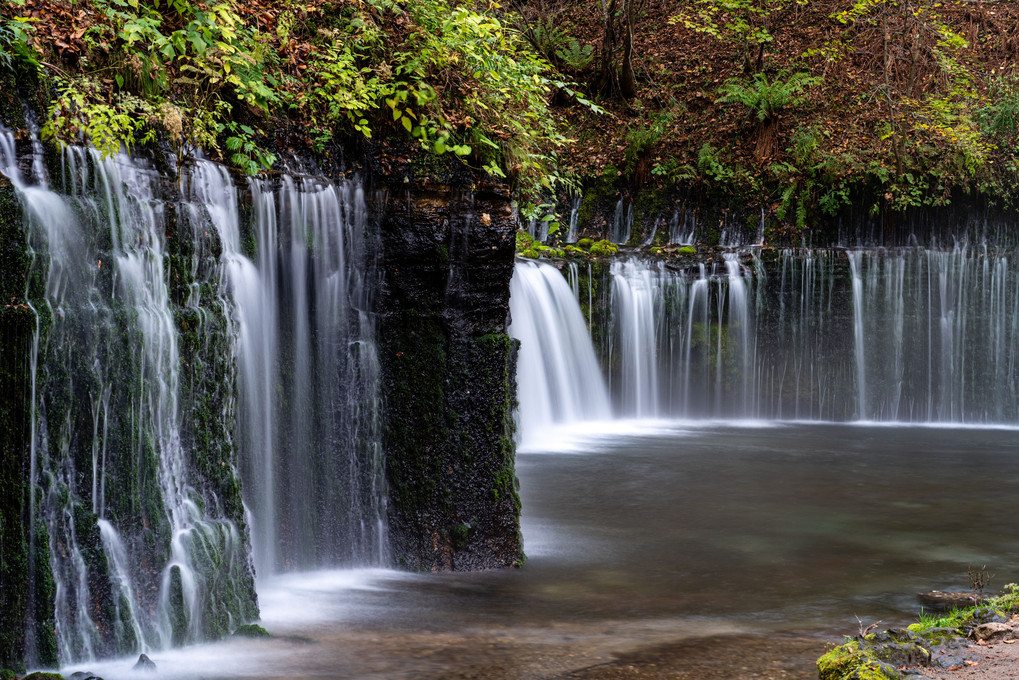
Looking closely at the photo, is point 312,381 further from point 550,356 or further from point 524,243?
point 524,243

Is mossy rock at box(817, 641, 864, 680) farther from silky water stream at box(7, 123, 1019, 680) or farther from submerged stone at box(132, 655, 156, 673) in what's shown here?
submerged stone at box(132, 655, 156, 673)

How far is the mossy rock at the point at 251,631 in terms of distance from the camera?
19.1 feet

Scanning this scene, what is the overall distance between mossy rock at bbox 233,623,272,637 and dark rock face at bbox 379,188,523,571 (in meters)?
1.56

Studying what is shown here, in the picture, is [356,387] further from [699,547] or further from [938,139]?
[938,139]

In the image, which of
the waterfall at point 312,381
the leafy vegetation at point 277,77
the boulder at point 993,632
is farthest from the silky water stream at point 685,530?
the leafy vegetation at point 277,77

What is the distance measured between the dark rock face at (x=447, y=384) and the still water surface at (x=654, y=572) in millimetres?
321

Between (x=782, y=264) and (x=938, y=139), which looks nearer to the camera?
(x=782, y=264)

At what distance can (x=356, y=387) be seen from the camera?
23.9 ft

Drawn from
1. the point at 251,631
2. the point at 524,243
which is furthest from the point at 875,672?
the point at 524,243

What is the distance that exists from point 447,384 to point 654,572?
218 cm

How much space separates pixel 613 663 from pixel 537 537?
3252mm

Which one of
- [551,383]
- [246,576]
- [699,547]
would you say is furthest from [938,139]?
[246,576]

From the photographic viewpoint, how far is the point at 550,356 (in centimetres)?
1597

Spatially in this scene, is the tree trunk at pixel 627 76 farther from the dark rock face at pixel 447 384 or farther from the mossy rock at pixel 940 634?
the mossy rock at pixel 940 634
